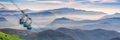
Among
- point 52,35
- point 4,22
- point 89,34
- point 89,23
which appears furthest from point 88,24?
point 4,22

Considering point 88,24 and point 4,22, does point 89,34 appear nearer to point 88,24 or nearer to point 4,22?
point 88,24

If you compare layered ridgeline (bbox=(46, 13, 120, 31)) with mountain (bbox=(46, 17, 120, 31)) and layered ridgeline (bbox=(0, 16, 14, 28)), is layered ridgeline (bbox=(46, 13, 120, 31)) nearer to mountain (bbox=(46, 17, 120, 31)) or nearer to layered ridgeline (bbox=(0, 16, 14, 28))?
mountain (bbox=(46, 17, 120, 31))

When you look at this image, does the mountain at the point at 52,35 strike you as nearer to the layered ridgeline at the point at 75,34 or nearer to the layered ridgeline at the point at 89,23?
the layered ridgeline at the point at 75,34

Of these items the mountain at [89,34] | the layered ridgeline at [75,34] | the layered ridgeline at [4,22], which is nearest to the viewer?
the layered ridgeline at [4,22]

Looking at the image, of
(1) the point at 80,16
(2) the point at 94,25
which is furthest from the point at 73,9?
(2) the point at 94,25

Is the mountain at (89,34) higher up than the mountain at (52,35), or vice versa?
the mountain at (52,35)

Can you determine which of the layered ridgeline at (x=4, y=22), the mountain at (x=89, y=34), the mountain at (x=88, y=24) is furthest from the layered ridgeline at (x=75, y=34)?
the layered ridgeline at (x=4, y=22)

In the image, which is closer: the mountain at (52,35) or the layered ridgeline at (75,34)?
the mountain at (52,35)

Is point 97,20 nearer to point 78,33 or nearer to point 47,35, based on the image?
point 78,33

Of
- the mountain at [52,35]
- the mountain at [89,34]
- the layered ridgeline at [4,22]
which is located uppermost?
the layered ridgeline at [4,22]
